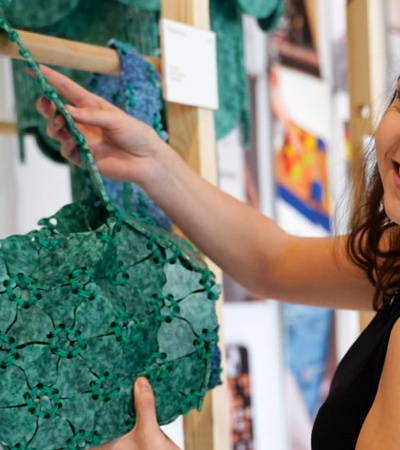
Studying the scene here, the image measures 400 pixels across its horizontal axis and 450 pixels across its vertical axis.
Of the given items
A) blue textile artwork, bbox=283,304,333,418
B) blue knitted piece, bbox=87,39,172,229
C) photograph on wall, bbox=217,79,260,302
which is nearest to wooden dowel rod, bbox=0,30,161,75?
blue knitted piece, bbox=87,39,172,229

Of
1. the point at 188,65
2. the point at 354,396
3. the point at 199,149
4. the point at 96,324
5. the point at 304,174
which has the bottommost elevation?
the point at 304,174

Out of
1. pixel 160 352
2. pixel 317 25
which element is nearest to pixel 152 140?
pixel 160 352

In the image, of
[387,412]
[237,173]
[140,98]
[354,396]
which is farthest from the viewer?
[237,173]

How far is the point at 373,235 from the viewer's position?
1010 millimetres

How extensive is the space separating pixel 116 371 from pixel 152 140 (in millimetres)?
302

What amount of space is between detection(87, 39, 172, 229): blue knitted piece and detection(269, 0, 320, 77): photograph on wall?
1.22m

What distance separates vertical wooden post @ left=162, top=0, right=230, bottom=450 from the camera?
974 millimetres

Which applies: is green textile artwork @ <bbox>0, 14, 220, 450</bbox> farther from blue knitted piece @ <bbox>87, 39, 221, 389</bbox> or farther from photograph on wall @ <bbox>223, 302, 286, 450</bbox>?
photograph on wall @ <bbox>223, 302, 286, 450</bbox>

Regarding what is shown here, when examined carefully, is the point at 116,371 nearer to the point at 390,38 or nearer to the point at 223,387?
the point at 223,387

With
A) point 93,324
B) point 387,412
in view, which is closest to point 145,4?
point 93,324

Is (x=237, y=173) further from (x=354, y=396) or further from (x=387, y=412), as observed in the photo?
(x=387, y=412)

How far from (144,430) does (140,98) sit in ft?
1.43

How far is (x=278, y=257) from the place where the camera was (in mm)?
1056

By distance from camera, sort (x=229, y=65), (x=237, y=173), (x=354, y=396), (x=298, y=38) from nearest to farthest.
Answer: (x=354, y=396) < (x=229, y=65) < (x=237, y=173) < (x=298, y=38)
